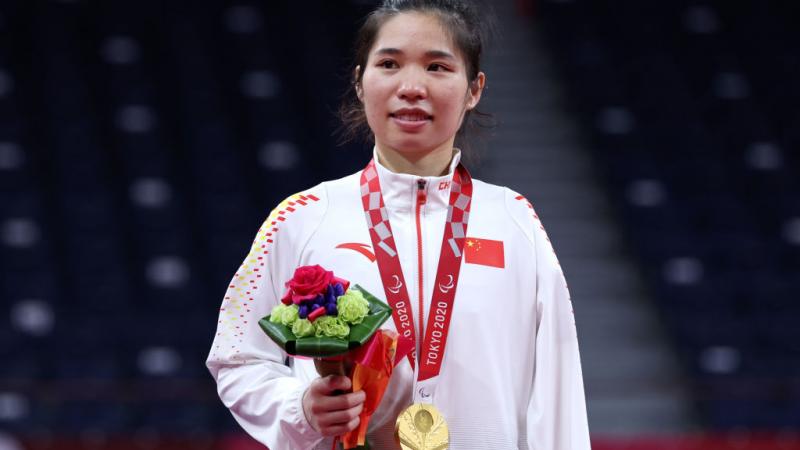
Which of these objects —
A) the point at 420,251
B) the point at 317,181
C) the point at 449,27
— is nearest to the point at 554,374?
the point at 420,251

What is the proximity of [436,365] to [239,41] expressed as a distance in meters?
7.03

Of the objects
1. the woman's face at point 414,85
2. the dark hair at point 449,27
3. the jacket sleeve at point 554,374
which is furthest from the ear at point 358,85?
the jacket sleeve at point 554,374

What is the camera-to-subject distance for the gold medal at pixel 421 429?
211 cm

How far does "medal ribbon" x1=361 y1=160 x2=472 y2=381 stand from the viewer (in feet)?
7.19

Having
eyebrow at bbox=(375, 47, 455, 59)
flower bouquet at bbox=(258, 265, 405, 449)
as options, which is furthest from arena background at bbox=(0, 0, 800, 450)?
flower bouquet at bbox=(258, 265, 405, 449)

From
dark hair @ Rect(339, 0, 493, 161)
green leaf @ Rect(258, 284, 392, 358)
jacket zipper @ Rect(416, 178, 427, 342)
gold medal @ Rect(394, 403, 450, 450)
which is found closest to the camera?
green leaf @ Rect(258, 284, 392, 358)

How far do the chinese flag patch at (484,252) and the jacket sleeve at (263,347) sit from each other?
303 mm

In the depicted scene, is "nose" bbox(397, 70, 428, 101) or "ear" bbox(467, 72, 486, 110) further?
"ear" bbox(467, 72, 486, 110)

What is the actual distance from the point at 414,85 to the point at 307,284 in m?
0.51

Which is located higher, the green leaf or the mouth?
the mouth

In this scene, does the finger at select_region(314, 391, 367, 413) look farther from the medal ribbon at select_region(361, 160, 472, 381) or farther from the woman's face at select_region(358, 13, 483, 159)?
the woman's face at select_region(358, 13, 483, 159)

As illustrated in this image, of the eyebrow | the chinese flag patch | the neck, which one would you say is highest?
the eyebrow

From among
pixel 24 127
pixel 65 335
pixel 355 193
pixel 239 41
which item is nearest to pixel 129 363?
pixel 65 335

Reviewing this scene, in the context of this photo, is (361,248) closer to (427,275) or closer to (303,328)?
(427,275)
